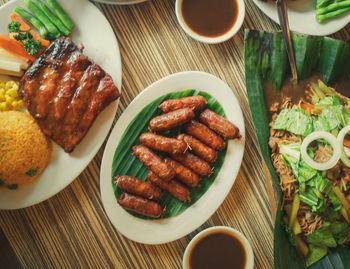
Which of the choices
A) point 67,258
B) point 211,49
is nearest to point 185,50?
point 211,49

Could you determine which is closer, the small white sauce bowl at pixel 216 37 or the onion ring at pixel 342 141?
the onion ring at pixel 342 141

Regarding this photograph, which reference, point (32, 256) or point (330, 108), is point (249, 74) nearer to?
point (330, 108)

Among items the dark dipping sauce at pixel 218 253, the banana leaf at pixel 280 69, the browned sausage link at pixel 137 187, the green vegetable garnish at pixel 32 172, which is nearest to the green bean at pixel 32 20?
the green vegetable garnish at pixel 32 172

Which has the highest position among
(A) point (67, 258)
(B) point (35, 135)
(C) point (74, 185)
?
(B) point (35, 135)

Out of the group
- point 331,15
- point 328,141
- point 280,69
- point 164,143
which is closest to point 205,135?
point 164,143

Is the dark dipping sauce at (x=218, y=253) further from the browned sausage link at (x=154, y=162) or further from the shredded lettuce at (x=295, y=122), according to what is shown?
the shredded lettuce at (x=295, y=122)

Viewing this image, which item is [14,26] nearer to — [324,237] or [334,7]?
[334,7]
